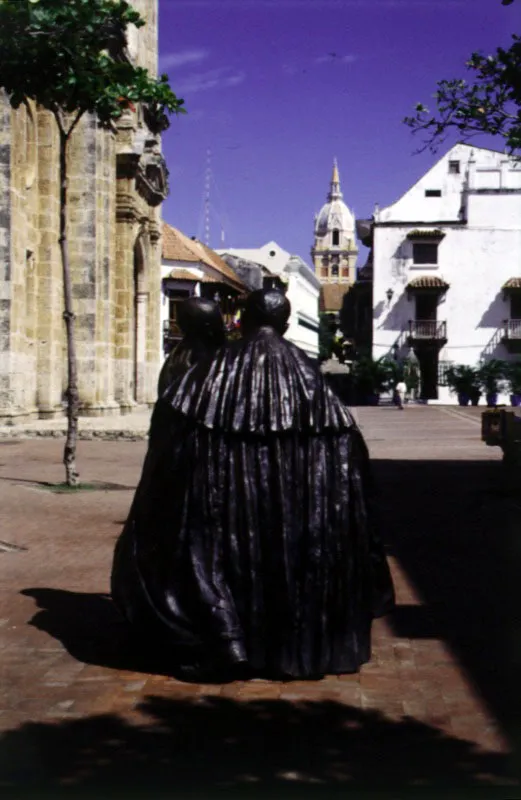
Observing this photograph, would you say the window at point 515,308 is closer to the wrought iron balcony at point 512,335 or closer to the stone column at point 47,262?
the wrought iron balcony at point 512,335

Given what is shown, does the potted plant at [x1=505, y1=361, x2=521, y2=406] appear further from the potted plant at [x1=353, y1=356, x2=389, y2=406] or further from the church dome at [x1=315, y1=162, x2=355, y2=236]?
the church dome at [x1=315, y1=162, x2=355, y2=236]

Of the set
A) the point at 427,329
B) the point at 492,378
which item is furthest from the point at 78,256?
the point at 427,329

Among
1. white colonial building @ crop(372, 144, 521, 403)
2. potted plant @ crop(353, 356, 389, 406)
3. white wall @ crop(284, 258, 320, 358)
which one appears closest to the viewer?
potted plant @ crop(353, 356, 389, 406)

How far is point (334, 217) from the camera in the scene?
183 metres

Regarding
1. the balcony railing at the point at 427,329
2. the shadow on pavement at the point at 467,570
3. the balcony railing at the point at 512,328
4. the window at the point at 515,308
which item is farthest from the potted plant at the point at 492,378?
the shadow on pavement at the point at 467,570

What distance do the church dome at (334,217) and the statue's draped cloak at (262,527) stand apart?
180408 millimetres

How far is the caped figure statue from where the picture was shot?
462 centimetres

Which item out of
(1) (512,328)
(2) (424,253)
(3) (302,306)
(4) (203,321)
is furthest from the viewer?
(3) (302,306)

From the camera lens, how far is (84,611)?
620 cm

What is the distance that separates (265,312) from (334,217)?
181028mm

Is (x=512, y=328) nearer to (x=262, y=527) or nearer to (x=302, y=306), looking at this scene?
(x=302, y=306)

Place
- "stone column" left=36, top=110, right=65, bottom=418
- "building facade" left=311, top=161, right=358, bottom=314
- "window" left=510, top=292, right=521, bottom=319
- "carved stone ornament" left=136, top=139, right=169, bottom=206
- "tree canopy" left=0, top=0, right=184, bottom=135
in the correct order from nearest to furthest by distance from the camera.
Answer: "tree canopy" left=0, top=0, right=184, bottom=135
"stone column" left=36, top=110, right=65, bottom=418
"carved stone ornament" left=136, top=139, right=169, bottom=206
"window" left=510, top=292, right=521, bottom=319
"building facade" left=311, top=161, right=358, bottom=314

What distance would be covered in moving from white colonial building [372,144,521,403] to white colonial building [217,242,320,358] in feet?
113

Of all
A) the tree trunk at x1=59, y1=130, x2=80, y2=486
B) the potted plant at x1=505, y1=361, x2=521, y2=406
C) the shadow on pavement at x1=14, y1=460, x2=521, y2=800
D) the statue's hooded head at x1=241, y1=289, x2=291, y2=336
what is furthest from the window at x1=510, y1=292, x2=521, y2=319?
the statue's hooded head at x1=241, y1=289, x2=291, y2=336
